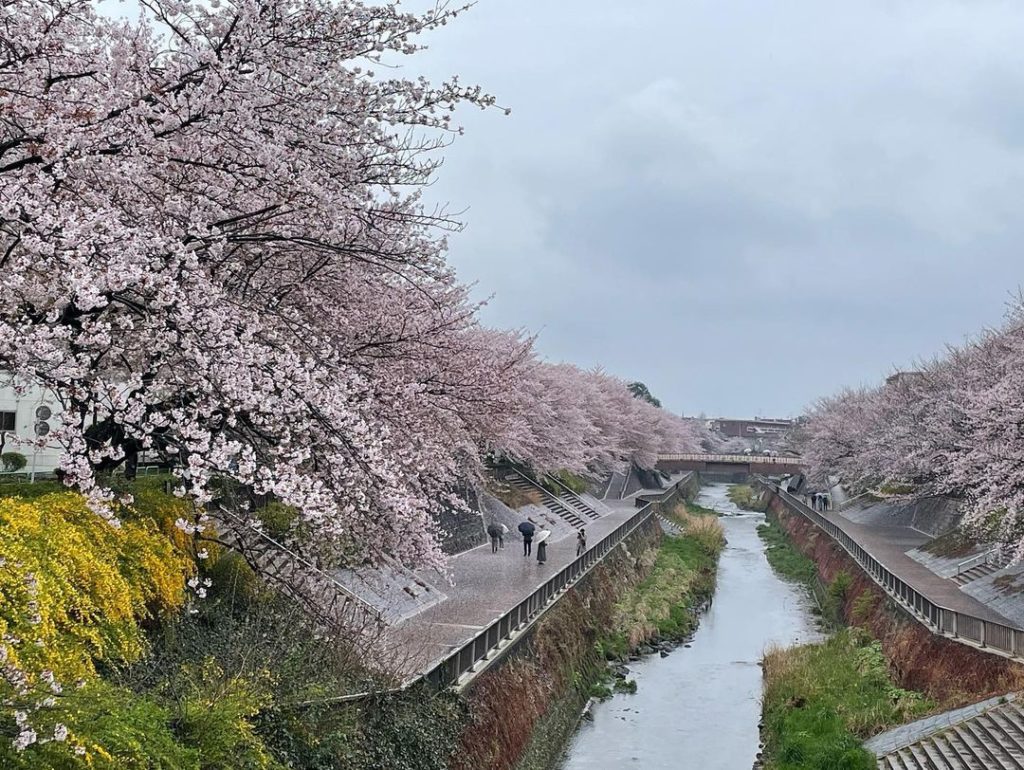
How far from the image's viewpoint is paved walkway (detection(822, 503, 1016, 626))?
2142 cm

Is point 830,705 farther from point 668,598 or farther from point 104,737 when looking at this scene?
point 104,737

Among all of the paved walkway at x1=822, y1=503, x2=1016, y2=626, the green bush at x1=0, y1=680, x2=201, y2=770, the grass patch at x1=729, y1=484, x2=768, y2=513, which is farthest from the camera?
the grass patch at x1=729, y1=484, x2=768, y2=513

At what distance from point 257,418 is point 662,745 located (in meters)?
12.5

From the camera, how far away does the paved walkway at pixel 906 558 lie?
21.4m

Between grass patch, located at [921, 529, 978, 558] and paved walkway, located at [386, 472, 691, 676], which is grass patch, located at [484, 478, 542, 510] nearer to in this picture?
paved walkway, located at [386, 472, 691, 676]

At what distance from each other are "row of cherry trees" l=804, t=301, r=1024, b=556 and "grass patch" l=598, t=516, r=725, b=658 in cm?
859

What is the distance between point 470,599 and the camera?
1983cm

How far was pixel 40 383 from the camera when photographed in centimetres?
673

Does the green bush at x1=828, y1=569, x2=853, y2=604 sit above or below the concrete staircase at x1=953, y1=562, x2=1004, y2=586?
below

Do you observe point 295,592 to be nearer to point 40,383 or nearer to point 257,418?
point 257,418

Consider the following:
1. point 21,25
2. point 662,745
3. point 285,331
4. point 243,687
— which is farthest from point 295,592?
point 662,745

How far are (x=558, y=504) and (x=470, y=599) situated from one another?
75.7ft

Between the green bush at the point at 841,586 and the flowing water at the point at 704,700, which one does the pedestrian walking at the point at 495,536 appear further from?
the green bush at the point at 841,586

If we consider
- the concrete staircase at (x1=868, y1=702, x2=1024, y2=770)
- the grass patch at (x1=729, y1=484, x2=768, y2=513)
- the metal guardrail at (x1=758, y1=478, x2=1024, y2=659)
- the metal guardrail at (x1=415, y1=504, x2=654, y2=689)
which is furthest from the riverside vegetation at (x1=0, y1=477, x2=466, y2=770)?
Answer: the grass patch at (x1=729, y1=484, x2=768, y2=513)
